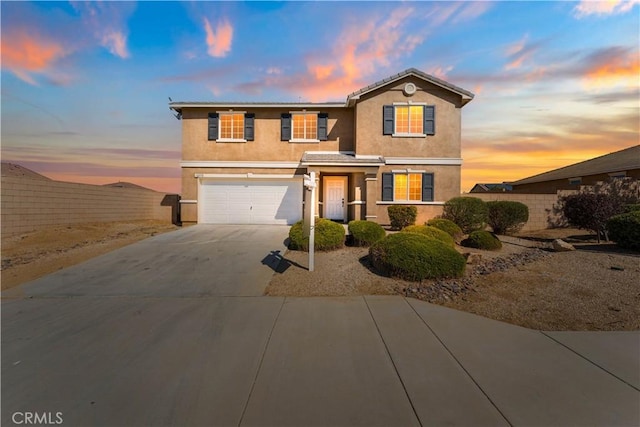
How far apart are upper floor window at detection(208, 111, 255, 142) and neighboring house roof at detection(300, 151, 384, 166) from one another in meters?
3.40

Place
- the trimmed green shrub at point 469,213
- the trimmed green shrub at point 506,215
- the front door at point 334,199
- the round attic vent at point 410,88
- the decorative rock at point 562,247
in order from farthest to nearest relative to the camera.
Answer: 1. the front door at point 334,199
2. the round attic vent at point 410,88
3. the trimmed green shrub at point 506,215
4. the trimmed green shrub at point 469,213
5. the decorative rock at point 562,247

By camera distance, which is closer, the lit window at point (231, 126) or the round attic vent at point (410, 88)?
the round attic vent at point (410, 88)

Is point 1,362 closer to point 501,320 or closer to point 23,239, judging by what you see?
point 501,320

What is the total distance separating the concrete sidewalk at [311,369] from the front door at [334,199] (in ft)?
38.4

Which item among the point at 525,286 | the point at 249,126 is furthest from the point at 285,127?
the point at 525,286

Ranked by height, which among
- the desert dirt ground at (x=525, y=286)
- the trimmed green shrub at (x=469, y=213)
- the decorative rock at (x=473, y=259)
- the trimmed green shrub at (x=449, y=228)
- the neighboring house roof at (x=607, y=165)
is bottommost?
the desert dirt ground at (x=525, y=286)

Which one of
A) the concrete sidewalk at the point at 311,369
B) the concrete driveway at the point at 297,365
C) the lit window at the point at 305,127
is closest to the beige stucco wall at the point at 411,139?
the lit window at the point at 305,127

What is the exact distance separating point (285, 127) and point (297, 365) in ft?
47.1

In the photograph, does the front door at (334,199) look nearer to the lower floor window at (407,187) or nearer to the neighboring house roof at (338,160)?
the neighboring house roof at (338,160)

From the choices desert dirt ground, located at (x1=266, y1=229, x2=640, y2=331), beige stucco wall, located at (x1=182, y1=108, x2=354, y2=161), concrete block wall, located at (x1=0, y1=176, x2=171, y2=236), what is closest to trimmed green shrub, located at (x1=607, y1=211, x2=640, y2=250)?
desert dirt ground, located at (x1=266, y1=229, x2=640, y2=331)

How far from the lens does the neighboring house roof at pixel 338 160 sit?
→ 14.7 m

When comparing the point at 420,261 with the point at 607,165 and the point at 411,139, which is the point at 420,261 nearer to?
the point at 411,139

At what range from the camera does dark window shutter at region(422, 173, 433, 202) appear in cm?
1560

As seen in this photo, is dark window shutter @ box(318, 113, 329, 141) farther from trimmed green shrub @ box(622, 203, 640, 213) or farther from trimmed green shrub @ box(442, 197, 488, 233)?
trimmed green shrub @ box(622, 203, 640, 213)
